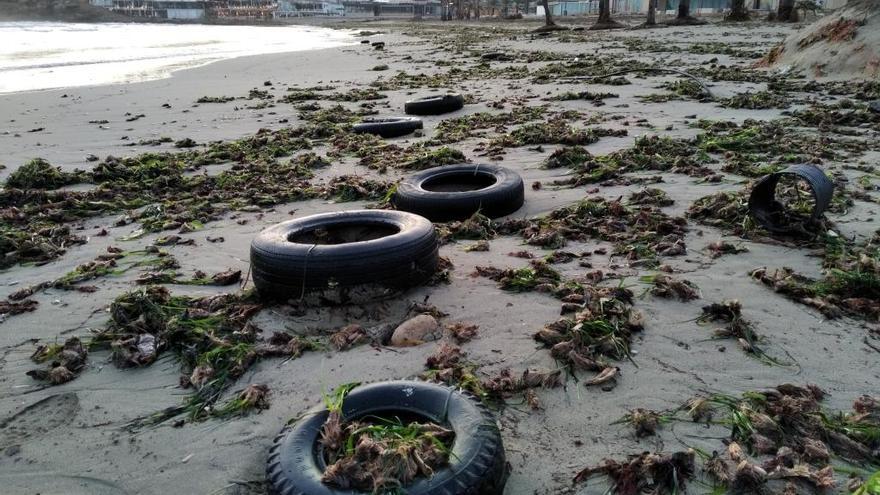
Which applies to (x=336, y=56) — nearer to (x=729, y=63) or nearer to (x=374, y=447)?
(x=729, y=63)

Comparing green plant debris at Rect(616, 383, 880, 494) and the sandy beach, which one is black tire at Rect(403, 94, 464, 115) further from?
green plant debris at Rect(616, 383, 880, 494)

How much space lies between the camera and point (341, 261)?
402cm

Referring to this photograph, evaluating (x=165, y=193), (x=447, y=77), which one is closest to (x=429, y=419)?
(x=165, y=193)

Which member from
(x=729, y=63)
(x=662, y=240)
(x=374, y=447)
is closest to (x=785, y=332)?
(x=662, y=240)

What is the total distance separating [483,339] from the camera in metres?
3.76

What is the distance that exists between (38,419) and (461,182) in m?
4.59

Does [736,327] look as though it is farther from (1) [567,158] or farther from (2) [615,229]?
(1) [567,158]

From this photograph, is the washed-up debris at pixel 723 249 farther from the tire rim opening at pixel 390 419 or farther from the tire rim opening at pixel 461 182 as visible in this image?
the tire rim opening at pixel 390 419

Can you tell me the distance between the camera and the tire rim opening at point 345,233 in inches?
185

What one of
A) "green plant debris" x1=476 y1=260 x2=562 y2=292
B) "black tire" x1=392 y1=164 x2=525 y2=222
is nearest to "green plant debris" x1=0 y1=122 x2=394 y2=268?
"black tire" x1=392 y1=164 x2=525 y2=222

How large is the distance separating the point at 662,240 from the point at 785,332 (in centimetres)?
156

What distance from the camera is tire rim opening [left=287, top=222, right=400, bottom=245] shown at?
15.4ft

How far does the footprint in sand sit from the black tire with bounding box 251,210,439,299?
1369mm

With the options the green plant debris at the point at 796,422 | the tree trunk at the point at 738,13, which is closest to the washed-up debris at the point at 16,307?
the green plant debris at the point at 796,422
